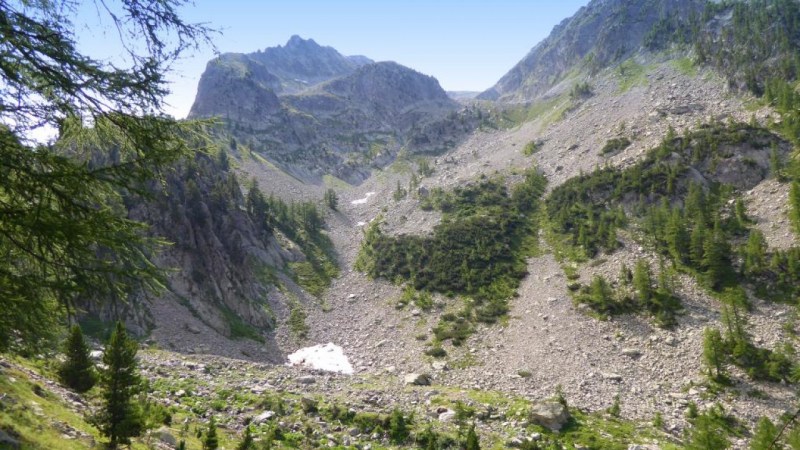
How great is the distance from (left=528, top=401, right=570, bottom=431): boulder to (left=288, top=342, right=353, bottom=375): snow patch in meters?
19.9

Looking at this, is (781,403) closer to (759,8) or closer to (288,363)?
(288,363)

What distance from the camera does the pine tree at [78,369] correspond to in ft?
59.5

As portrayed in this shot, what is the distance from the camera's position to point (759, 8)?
112m

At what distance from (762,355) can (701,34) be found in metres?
125

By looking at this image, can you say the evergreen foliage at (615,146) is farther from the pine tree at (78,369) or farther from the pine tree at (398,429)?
the pine tree at (78,369)

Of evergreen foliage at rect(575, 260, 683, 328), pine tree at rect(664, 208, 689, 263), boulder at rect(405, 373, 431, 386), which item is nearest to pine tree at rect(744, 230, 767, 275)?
pine tree at rect(664, 208, 689, 263)

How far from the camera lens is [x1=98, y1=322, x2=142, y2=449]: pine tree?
13.5 meters

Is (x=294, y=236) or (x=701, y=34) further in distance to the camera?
(x=701, y=34)

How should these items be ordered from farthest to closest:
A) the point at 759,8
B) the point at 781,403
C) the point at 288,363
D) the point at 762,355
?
the point at 759,8 < the point at 288,363 < the point at 762,355 < the point at 781,403

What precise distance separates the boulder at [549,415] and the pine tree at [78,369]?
81.3 ft

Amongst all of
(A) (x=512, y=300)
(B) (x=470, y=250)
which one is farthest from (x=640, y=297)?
(B) (x=470, y=250)

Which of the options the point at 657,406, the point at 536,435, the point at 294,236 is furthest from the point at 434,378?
the point at 294,236

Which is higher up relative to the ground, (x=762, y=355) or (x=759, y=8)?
(x=759, y=8)

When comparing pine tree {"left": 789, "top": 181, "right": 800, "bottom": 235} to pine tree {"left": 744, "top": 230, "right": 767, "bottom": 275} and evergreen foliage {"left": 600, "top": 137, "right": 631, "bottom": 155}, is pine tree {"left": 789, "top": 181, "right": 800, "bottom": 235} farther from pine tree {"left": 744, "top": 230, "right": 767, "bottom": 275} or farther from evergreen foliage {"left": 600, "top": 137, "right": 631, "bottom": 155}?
evergreen foliage {"left": 600, "top": 137, "right": 631, "bottom": 155}
